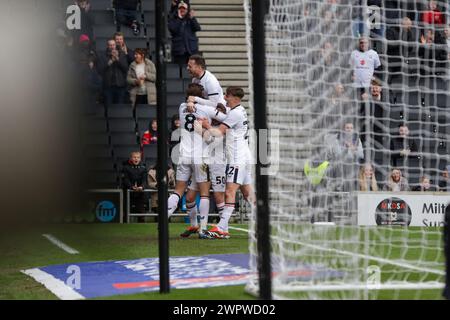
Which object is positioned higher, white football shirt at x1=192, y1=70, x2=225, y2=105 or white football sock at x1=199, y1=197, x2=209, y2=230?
white football shirt at x1=192, y1=70, x2=225, y2=105

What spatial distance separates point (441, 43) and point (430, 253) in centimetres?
329

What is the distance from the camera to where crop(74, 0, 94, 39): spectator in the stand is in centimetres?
2036

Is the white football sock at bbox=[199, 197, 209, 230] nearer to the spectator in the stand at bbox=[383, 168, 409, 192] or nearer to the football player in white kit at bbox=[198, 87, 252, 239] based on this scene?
the football player in white kit at bbox=[198, 87, 252, 239]

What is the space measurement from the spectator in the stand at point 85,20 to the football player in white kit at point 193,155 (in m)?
6.73

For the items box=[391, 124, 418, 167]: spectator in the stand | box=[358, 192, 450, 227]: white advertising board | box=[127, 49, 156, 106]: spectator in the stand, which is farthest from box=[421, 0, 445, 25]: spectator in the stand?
box=[127, 49, 156, 106]: spectator in the stand

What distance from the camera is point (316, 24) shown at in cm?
953

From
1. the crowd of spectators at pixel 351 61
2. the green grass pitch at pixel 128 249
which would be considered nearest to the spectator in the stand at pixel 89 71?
the crowd of spectators at pixel 351 61

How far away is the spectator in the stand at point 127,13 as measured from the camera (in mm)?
22438

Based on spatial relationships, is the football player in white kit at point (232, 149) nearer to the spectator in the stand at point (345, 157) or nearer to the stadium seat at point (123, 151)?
the spectator in the stand at point (345, 157)

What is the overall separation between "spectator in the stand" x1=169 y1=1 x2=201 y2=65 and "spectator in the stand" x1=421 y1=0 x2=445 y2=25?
7.76 metres
